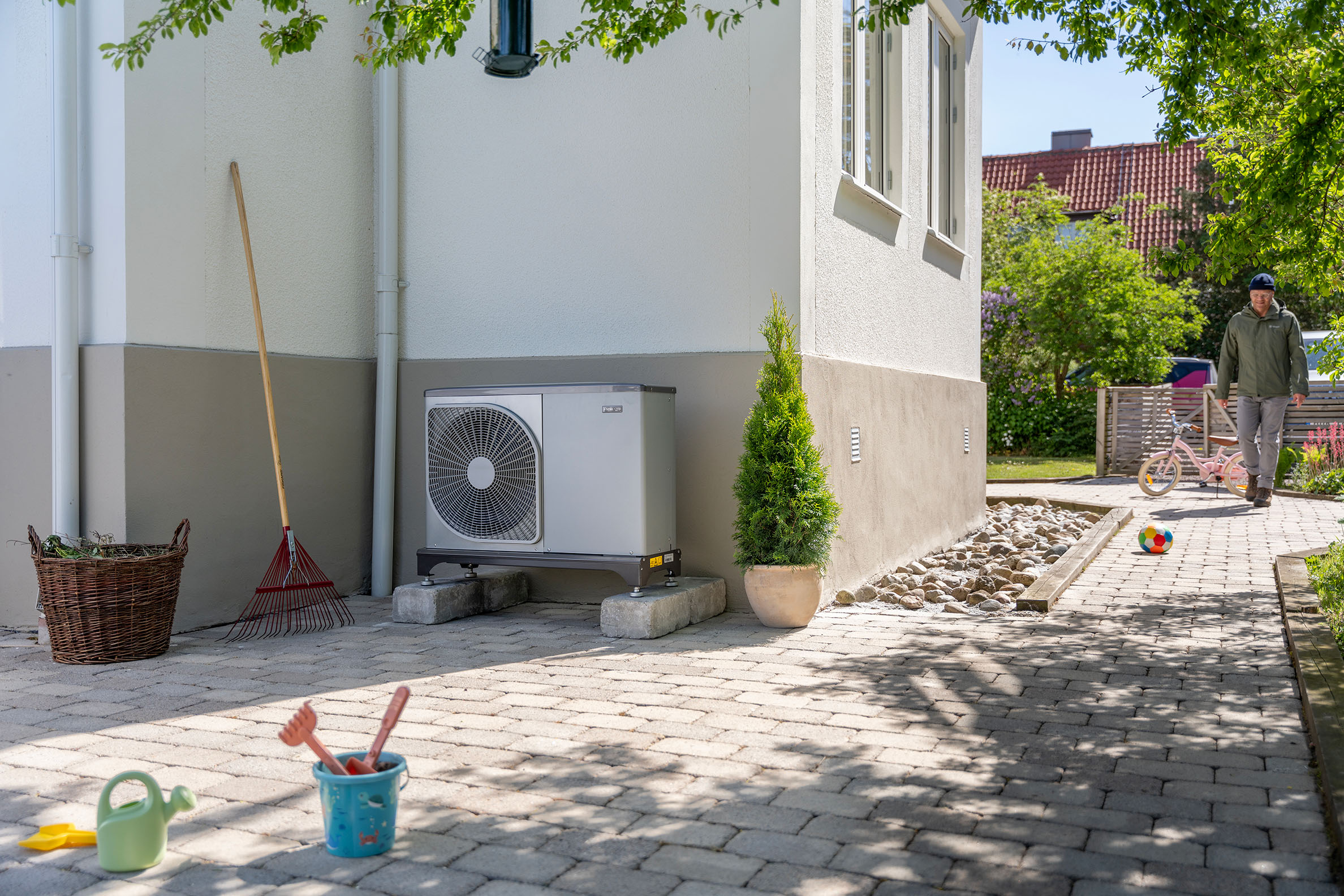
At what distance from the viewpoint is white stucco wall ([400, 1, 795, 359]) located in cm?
623

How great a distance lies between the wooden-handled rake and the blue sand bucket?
332 cm

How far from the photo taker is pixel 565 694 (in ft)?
14.8

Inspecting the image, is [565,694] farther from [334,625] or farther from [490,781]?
[334,625]

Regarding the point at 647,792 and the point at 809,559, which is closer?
the point at 647,792

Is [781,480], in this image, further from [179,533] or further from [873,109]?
[873,109]

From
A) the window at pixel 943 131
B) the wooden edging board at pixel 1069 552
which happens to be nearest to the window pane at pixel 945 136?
the window at pixel 943 131

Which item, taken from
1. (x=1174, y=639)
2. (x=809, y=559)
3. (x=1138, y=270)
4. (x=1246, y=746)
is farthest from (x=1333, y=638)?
(x=1138, y=270)

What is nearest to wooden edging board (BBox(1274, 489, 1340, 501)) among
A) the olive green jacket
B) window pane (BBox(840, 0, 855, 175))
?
the olive green jacket

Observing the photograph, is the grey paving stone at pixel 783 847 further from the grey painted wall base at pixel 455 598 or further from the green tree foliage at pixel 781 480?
the grey painted wall base at pixel 455 598

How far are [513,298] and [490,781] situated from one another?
399 centimetres

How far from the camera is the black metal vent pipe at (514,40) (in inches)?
235

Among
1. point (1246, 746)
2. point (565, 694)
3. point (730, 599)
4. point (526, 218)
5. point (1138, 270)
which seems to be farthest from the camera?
point (1138, 270)

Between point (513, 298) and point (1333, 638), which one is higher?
point (513, 298)

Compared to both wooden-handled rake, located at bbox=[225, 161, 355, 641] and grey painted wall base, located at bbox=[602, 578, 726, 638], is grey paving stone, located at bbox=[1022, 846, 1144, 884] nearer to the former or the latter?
grey painted wall base, located at bbox=[602, 578, 726, 638]
